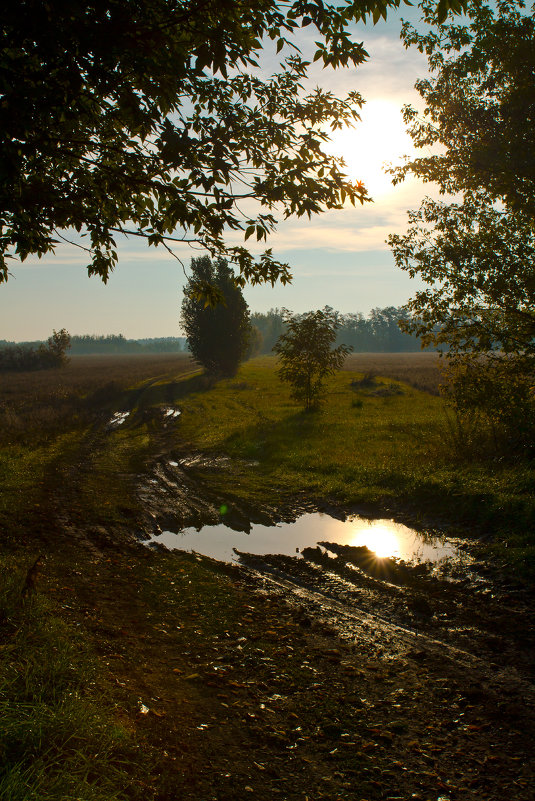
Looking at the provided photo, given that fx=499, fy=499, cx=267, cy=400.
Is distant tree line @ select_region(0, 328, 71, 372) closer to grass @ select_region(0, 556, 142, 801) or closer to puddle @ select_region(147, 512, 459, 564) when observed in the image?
puddle @ select_region(147, 512, 459, 564)

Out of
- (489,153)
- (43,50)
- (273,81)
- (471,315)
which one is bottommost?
(471,315)

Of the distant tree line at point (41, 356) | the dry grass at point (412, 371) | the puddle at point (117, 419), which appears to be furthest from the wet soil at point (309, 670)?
the distant tree line at point (41, 356)

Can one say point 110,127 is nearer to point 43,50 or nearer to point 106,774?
point 43,50

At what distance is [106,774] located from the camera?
140 inches

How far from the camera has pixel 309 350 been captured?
28.2 meters

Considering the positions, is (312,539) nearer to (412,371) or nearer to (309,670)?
(309,670)

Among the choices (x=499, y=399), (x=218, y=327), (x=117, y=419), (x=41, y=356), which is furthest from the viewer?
(x=41, y=356)

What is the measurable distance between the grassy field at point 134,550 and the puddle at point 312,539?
819 mm

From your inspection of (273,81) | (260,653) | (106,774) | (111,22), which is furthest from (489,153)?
(106,774)

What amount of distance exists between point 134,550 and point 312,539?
11.9 feet

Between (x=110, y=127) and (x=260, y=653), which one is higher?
(x=110, y=127)

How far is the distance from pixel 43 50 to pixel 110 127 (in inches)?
105

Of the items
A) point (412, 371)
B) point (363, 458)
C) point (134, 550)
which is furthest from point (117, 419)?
point (412, 371)

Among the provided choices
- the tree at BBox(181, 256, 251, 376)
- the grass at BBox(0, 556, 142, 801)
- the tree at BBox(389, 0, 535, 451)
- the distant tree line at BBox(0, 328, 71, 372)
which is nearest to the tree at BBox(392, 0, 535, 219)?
the tree at BBox(389, 0, 535, 451)
